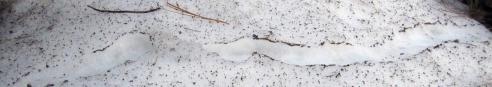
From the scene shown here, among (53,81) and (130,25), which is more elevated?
(130,25)

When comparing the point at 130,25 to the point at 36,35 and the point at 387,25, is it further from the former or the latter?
the point at 387,25

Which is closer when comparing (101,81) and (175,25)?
(101,81)

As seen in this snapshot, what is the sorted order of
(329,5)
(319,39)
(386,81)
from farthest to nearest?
(329,5) → (319,39) → (386,81)

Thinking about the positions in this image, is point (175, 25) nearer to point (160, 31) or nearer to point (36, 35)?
point (160, 31)

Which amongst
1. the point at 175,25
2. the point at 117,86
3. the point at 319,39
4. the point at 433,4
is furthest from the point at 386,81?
the point at 117,86

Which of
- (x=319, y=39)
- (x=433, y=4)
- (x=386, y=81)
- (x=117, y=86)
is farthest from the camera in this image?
(x=433, y=4)

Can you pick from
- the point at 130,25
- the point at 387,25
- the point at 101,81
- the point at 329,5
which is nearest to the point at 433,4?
the point at 387,25
